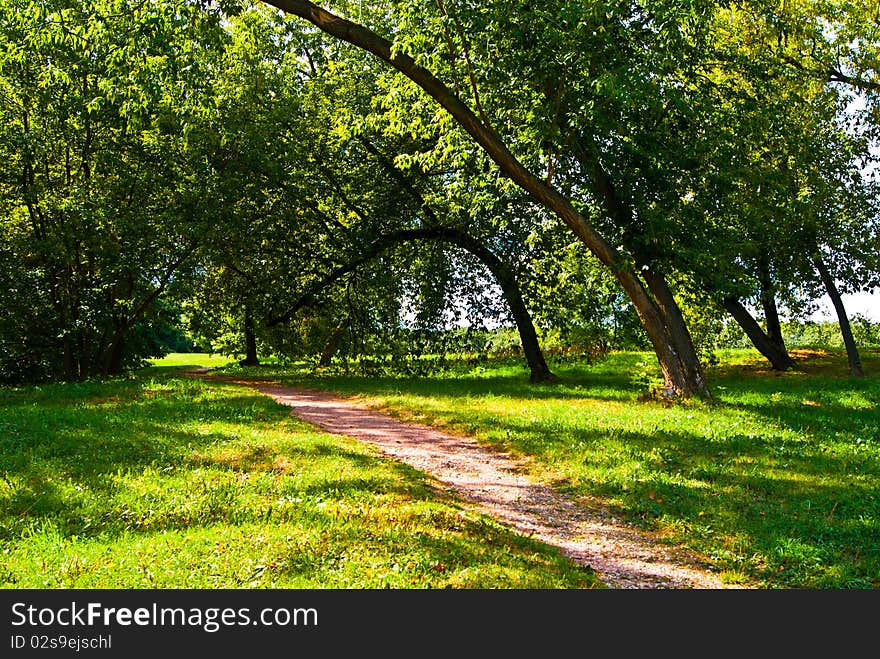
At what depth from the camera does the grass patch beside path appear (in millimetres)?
5215

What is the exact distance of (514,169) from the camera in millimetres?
13305

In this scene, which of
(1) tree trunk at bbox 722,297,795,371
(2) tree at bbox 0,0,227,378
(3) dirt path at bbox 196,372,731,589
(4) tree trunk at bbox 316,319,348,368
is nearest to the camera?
(3) dirt path at bbox 196,372,731,589

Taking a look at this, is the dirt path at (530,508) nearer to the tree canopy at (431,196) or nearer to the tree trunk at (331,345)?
the tree canopy at (431,196)

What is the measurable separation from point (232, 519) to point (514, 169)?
9042 millimetres

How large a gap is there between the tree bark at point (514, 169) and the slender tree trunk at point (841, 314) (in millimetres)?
7290

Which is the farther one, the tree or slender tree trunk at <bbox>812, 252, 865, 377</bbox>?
slender tree trunk at <bbox>812, 252, 865, 377</bbox>

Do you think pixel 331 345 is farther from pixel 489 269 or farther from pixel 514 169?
pixel 514 169

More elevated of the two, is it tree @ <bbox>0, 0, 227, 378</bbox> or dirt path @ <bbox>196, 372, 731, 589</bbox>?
tree @ <bbox>0, 0, 227, 378</bbox>

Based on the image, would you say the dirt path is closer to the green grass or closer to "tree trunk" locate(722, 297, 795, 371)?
the green grass

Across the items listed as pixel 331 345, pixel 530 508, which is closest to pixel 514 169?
pixel 530 508

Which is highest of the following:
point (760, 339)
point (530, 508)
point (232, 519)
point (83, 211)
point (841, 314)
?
point (83, 211)

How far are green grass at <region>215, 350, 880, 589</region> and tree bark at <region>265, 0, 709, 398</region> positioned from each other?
0.99m

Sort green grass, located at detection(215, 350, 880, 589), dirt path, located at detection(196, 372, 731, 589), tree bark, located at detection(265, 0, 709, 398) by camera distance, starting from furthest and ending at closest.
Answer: tree bark, located at detection(265, 0, 709, 398) → green grass, located at detection(215, 350, 880, 589) → dirt path, located at detection(196, 372, 731, 589)

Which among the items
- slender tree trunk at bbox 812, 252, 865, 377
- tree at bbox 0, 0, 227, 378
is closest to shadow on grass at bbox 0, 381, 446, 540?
tree at bbox 0, 0, 227, 378
